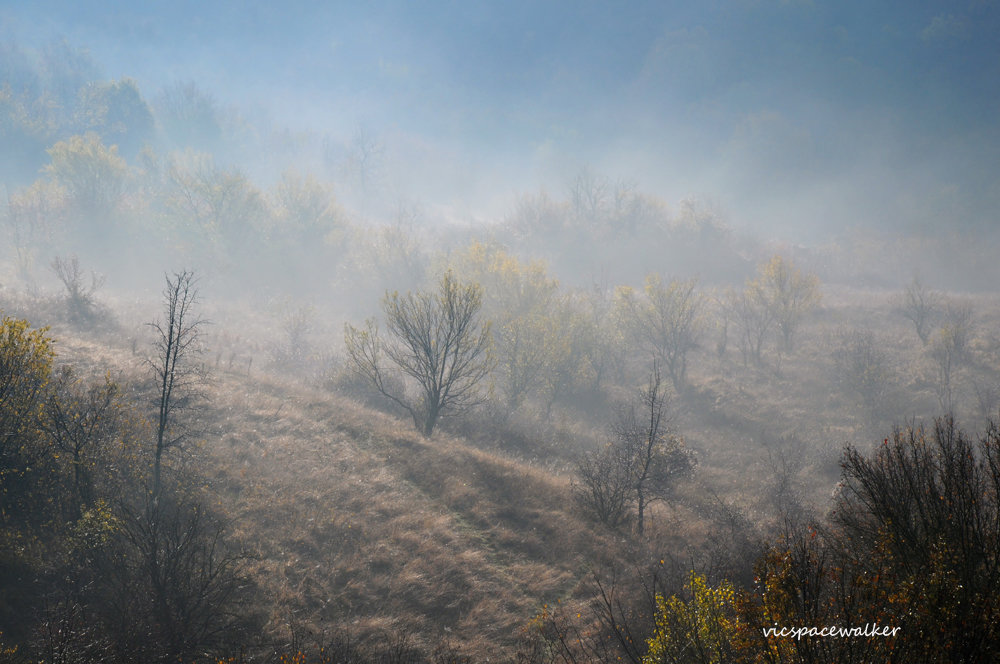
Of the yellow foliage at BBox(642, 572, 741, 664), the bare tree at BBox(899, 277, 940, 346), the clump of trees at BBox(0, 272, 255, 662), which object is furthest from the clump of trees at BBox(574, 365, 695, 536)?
the bare tree at BBox(899, 277, 940, 346)

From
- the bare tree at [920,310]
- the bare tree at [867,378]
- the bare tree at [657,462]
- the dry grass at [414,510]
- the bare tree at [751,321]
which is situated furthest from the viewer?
the bare tree at [751,321]

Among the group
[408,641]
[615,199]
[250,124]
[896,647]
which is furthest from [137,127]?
[896,647]

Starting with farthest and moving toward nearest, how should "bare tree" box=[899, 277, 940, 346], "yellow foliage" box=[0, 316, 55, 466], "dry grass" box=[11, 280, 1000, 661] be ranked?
1. "bare tree" box=[899, 277, 940, 346]
2. "dry grass" box=[11, 280, 1000, 661]
3. "yellow foliage" box=[0, 316, 55, 466]

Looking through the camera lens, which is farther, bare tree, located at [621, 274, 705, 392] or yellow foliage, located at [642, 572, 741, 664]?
bare tree, located at [621, 274, 705, 392]

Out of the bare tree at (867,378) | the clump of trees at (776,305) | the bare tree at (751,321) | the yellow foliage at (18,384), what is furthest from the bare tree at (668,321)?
the yellow foliage at (18,384)

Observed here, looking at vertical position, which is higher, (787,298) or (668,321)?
(787,298)

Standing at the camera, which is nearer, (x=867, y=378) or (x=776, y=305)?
(x=867, y=378)

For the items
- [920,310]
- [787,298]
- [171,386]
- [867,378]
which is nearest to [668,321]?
[787,298]

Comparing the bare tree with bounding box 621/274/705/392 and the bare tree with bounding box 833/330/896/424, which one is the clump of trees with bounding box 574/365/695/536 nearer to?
the bare tree with bounding box 621/274/705/392

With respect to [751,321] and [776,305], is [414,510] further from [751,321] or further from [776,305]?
[751,321]

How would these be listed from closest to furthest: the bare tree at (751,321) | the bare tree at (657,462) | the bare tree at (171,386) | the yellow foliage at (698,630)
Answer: the yellow foliage at (698,630), the bare tree at (171,386), the bare tree at (657,462), the bare tree at (751,321)

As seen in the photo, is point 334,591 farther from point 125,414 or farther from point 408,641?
point 125,414

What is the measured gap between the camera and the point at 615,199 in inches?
3088

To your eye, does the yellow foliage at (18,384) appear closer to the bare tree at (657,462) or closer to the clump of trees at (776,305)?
the bare tree at (657,462)
